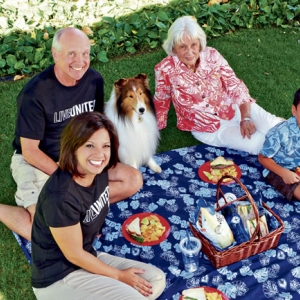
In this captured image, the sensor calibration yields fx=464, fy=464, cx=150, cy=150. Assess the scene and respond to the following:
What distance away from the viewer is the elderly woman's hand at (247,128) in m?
4.41

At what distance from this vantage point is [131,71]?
6.06 m

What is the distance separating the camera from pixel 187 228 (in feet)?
11.8

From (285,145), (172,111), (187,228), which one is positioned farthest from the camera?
(172,111)

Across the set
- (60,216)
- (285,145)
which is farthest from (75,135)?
(285,145)

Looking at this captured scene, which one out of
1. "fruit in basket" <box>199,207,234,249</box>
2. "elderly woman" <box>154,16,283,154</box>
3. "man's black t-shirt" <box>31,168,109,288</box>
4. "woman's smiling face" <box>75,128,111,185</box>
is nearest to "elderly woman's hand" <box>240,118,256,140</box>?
"elderly woman" <box>154,16,283,154</box>

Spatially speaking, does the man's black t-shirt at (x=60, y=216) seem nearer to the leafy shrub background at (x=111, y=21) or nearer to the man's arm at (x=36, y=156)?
the man's arm at (x=36, y=156)

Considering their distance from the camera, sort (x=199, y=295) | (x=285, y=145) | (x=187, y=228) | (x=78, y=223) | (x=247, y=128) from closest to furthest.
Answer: (x=78, y=223) < (x=199, y=295) < (x=187, y=228) < (x=285, y=145) < (x=247, y=128)

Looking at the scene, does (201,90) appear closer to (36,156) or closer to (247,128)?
(247,128)

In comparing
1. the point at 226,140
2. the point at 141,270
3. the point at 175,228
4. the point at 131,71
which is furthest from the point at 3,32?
the point at 141,270

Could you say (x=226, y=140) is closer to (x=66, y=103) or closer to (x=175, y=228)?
(x=175, y=228)

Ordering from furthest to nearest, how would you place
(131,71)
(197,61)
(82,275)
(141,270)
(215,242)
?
(131,71) → (197,61) → (215,242) → (141,270) → (82,275)

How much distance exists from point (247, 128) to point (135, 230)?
5.32 ft

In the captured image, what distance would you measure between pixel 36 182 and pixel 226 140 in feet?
6.14

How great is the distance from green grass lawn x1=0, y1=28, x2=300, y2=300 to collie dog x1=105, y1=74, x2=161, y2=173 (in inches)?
24.1
